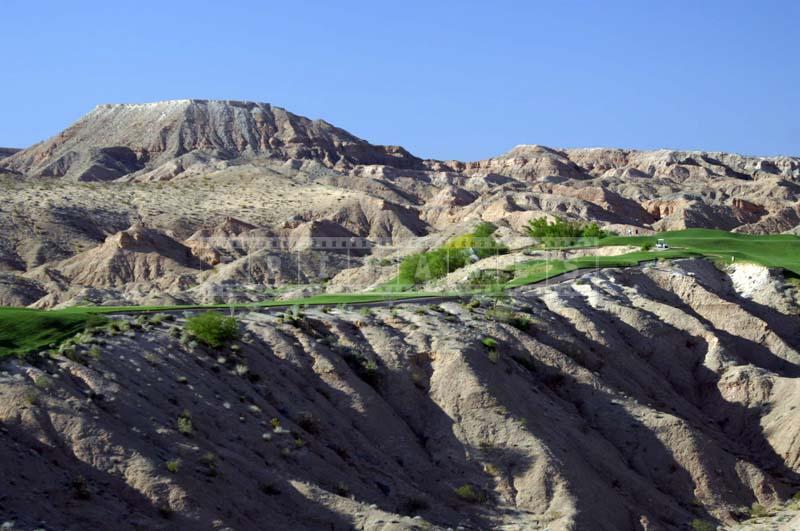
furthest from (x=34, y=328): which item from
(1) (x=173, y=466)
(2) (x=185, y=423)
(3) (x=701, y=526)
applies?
(3) (x=701, y=526)

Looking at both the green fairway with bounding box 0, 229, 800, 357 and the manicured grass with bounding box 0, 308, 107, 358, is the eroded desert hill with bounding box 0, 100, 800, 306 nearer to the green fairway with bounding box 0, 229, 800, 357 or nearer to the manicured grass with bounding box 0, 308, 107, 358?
the green fairway with bounding box 0, 229, 800, 357

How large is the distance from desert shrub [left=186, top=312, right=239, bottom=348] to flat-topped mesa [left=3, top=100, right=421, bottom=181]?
11782 cm

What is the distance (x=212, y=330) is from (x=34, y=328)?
142 inches

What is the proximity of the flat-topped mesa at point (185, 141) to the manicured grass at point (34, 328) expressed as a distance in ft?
388

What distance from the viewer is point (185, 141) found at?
15812 cm

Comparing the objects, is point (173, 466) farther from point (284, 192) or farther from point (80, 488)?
point (284, 192)

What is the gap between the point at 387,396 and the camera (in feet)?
92.0

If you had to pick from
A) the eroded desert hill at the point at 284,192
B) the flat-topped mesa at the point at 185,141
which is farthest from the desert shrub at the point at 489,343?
the flat-topped mesa at the point at 185,141

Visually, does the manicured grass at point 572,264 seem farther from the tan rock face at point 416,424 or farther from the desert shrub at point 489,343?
the desert shrub at point 489,343

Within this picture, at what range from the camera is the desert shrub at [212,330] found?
2664cm

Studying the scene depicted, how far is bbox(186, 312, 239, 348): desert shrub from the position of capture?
26.6m

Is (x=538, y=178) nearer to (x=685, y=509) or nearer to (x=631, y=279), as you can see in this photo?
(x=631, y=279)

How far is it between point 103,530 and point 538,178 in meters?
149

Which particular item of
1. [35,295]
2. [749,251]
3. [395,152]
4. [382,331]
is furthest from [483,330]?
[395,152]
